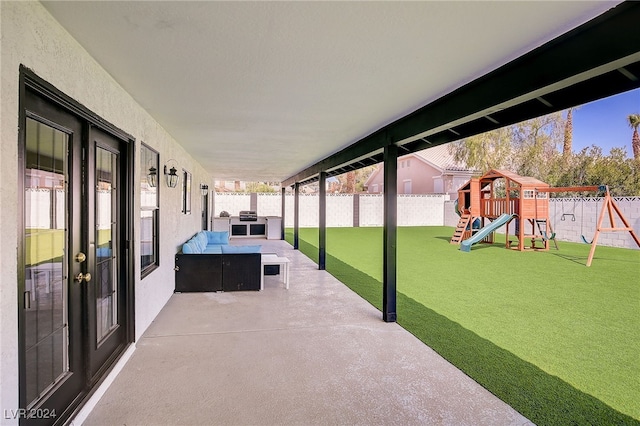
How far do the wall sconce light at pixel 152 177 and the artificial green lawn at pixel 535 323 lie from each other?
11.3ft

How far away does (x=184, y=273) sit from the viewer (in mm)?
5840

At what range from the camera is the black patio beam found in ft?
5.73

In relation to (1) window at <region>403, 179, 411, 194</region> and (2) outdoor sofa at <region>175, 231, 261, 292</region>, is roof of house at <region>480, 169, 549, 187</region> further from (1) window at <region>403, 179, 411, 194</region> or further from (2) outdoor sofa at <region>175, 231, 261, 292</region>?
(1) window at <region>403, 179, 411, 194</region>

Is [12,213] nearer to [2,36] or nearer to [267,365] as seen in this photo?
[2,36]

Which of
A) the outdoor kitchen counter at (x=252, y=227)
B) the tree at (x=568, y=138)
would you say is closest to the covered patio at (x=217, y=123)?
the outdoor kitchen counter at (x=252, y=227)

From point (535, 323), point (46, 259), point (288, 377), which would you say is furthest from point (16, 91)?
point (535, 323)

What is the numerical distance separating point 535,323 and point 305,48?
4.17m

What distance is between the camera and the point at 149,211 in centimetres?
437

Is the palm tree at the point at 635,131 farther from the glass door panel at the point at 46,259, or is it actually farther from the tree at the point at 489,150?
the glass door panel at the point at 46,259

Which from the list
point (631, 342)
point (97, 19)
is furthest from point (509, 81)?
point (631, 342)

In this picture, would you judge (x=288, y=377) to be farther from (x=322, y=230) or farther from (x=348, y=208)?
(x=348, y=208)

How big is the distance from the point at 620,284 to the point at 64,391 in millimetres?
8074

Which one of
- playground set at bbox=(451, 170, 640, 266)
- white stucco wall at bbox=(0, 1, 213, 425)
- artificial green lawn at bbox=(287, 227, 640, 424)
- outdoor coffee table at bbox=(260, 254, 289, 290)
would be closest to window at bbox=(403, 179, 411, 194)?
playground set at bbox=(451, 170, 640, 266)

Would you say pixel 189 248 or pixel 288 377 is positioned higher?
pixel 189 248
